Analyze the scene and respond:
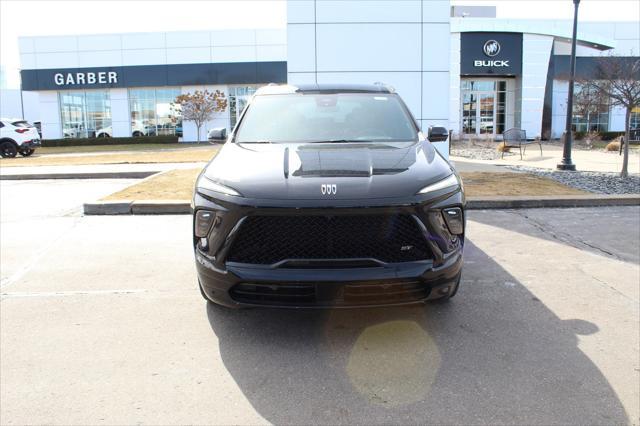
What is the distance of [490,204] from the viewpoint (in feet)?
27.9

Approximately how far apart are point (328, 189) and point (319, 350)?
103 centimetres

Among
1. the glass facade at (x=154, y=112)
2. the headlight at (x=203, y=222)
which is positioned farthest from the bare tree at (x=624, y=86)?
the glass facade at (x=154, y=112)

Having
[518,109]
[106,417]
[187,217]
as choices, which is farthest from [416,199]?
[518,109]

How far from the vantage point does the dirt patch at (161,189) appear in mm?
8773

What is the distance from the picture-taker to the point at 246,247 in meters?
3.27

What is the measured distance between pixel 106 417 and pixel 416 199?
2042 millimetres

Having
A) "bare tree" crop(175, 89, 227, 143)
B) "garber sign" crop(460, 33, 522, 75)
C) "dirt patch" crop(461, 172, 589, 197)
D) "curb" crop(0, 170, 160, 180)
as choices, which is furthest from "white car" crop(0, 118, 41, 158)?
A: "garber sign" crop(460, 33, 522, 75)

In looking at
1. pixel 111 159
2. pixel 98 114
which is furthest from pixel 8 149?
pixel 98 114

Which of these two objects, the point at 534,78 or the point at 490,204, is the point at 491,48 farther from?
the point at 490,204

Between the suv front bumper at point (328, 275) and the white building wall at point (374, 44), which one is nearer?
the suv front bumper at point (328, 275)

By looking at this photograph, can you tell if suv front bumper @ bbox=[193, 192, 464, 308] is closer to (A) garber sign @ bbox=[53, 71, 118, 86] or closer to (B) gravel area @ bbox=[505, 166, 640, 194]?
(B) gravel area @ bbox=[505, 166, 640, 194]

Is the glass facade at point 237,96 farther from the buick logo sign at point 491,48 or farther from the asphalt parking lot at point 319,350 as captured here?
the asphalt parking lot at point 319,350

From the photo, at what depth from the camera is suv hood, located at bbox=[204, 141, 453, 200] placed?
10.7ft

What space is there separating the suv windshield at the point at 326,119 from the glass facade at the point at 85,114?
37095mm
